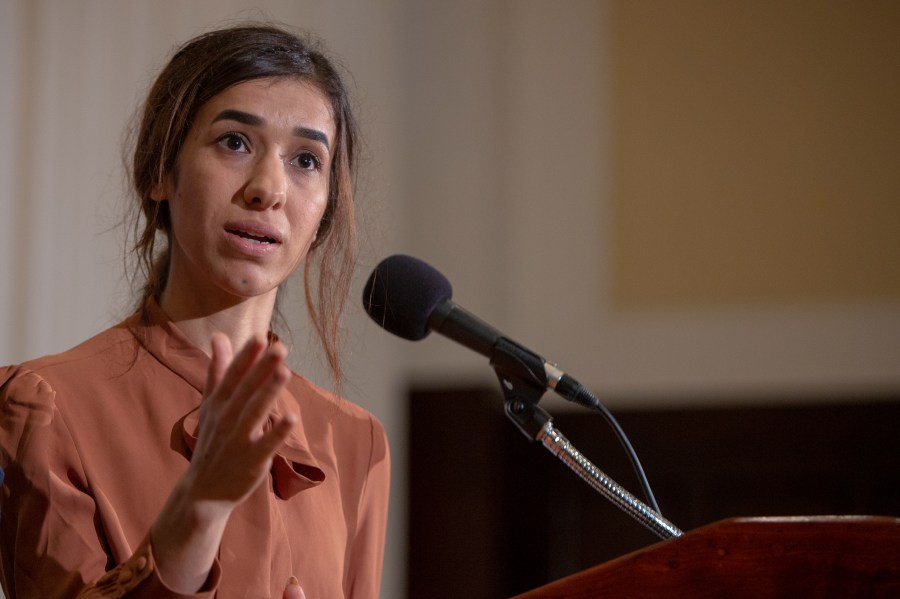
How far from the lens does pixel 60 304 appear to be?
2.62m

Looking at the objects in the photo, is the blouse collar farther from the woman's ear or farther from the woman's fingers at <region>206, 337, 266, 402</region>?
the woman's fingers at <region>206, 337, 266, 402</region>

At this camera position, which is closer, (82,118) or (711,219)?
(82,118)

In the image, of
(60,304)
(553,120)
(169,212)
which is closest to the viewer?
(169,212)

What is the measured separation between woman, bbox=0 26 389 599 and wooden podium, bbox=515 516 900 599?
1.38ft

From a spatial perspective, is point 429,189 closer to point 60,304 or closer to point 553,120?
point 553,120

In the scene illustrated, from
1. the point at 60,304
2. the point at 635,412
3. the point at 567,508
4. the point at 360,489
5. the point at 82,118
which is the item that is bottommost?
the point at 567,508

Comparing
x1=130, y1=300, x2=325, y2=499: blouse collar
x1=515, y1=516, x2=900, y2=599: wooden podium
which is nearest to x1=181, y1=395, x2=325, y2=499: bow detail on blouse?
x1=130, y1=300, x2=325, y2=499: blouse collar

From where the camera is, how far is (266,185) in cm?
156

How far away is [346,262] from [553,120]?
2.60m

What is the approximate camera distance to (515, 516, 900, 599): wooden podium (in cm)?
111

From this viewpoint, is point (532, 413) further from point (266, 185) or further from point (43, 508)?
point (43, 508)

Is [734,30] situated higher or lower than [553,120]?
higher

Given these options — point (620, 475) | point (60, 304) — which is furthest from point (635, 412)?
point (60, 304)

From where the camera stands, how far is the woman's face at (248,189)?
5.13ft
